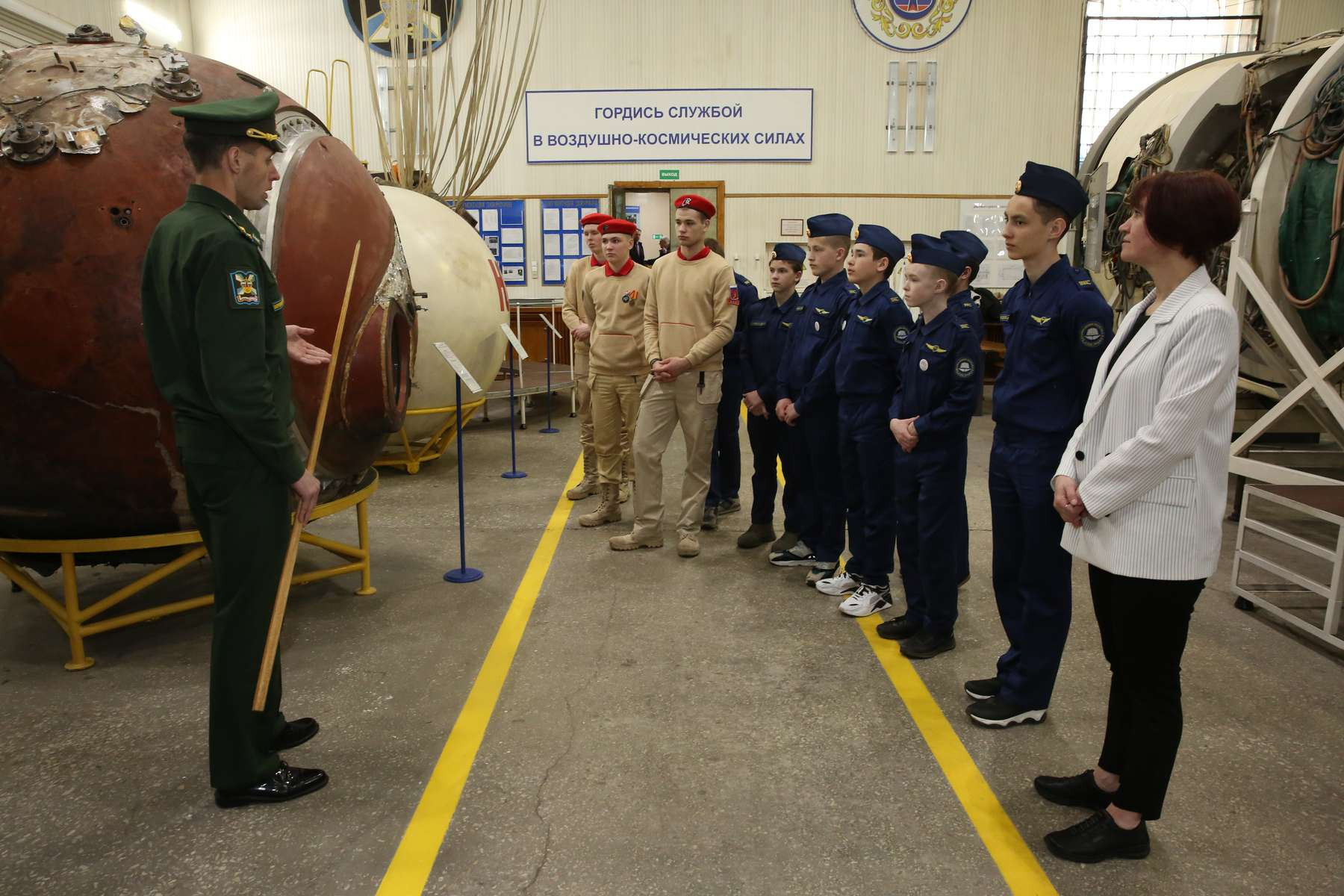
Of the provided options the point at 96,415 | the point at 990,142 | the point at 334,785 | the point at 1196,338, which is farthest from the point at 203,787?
the point at 990,142

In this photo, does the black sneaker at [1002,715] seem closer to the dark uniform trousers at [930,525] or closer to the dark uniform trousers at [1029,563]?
the dark uniform trousers at [1029,563]

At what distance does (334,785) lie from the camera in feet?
8.84

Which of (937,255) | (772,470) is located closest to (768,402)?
(772,470)

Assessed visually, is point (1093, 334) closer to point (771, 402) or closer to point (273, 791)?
point (771, 402)

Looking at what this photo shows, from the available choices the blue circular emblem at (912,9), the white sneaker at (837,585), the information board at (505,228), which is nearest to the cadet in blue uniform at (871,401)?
the white sneaker at (837,585)

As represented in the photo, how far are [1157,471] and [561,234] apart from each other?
1145 cm

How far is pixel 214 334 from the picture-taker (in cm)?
229

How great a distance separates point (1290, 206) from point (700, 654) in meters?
4.26

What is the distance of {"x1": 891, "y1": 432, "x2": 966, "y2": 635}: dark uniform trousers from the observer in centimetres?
340

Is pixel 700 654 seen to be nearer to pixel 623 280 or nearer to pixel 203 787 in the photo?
pixel 203 787

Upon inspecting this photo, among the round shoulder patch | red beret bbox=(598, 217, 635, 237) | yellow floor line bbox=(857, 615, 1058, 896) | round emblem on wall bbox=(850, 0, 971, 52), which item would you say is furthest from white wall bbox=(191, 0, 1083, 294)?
the round shoulder patch

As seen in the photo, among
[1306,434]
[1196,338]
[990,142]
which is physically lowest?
[1306,434]

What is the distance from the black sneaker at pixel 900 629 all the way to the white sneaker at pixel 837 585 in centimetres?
52

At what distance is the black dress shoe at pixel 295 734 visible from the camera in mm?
2896
